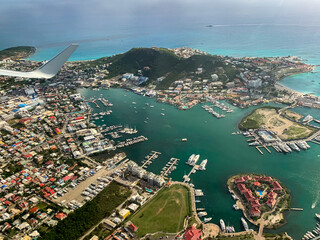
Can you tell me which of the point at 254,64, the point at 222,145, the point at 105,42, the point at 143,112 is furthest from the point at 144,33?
the point at 222,145

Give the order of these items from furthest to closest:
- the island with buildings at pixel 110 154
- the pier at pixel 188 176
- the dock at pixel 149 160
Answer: the dock at pixel 149 160 → the pier at pixel 188 176 → the island with buildings at pixel 110 154

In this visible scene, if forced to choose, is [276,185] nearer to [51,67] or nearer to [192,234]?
[192,234]

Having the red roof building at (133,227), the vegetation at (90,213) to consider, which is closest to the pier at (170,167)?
the vegetation at (90,213)

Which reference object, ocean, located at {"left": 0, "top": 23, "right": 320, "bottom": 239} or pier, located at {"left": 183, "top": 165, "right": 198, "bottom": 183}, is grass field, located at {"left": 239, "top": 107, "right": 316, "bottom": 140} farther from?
pier, located at {"left": 183, "top": 165, "right": 198, "bottom": 183}

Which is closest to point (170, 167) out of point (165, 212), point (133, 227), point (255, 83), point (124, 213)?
point (165, 212)

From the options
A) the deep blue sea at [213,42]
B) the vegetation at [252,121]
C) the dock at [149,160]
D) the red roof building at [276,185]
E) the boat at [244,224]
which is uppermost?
the deep blue sea at [213,42]

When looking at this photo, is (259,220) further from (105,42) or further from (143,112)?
(105,42)

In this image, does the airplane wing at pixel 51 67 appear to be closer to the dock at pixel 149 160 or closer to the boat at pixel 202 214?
the dock at pixel 149 160
